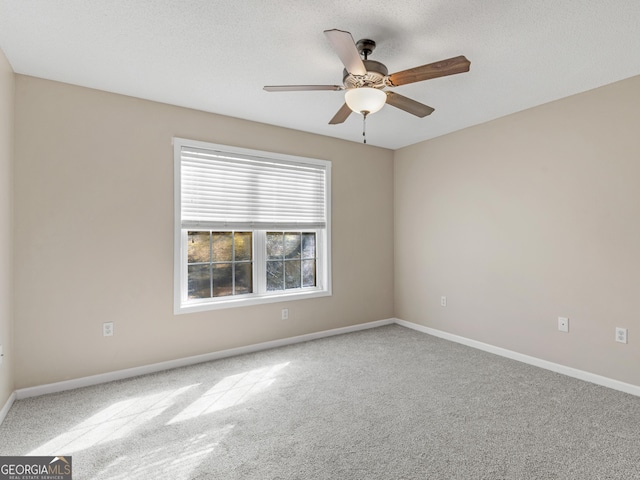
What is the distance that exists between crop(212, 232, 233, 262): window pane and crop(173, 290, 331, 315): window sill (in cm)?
44

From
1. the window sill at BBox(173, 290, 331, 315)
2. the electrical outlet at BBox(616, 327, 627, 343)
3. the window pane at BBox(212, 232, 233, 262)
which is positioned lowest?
the electrical outlet at BBox(616, 327, 627, 343)

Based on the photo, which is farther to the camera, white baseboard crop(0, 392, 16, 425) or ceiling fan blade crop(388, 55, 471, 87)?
white baseboard crop(0, 392, 16, 425)

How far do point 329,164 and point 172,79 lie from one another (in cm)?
207

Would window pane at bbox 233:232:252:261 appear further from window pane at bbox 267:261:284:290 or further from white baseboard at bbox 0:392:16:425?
white baseboard at bbox 0:392:16:425

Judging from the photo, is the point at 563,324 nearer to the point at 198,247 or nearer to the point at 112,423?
the point at 198,247

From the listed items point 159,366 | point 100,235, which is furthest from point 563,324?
point 100,235

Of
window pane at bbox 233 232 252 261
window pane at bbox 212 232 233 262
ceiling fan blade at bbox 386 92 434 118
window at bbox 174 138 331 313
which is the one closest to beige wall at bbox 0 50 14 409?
window at bbox 174 138 331 313

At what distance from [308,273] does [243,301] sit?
3.14 feet

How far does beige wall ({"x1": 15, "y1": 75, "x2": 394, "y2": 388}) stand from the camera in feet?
9.05

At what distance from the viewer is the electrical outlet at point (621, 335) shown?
284cm

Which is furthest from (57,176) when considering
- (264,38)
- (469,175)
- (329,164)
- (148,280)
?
(469,175)

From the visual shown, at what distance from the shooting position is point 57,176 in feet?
9.33

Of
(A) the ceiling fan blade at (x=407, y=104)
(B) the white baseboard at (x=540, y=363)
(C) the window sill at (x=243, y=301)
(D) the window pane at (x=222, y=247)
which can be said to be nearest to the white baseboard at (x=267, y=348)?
(B) the white baseboard at (x=540, y=363)

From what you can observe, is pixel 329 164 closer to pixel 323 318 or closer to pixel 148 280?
pixel 323 318
